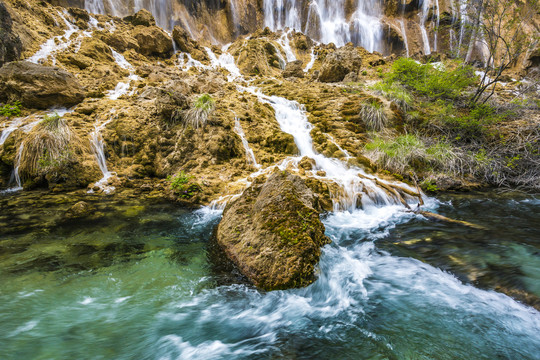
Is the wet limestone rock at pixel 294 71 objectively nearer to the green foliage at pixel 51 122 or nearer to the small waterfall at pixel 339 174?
the small waterfall at pixel 339 174

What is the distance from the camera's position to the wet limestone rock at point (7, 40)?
25.3ft

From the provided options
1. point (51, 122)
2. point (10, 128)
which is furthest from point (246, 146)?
point (10, 128)

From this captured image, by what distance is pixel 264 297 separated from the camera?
7.55ft

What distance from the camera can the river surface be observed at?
1.80 meters

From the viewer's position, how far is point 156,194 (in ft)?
17.1

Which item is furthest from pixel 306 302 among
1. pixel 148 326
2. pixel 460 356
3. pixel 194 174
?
pixel 194 174

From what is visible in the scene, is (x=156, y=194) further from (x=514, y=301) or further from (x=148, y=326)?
(x=514, y=301)

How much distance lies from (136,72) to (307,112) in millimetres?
8683

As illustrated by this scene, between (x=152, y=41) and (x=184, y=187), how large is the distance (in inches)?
522

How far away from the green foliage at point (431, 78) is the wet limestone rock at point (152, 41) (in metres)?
13.3

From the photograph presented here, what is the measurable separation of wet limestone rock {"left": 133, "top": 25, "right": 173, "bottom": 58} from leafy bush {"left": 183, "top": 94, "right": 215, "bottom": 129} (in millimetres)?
10332

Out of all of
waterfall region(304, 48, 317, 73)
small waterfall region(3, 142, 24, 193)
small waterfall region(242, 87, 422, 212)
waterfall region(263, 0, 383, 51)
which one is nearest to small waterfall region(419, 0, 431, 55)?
waterfall region(263, 0, 383, 51)

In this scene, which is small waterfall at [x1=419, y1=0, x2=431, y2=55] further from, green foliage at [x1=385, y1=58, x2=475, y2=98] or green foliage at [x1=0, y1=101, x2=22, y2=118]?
green foliage at [x1=0, y1=101, x2=22, y2=118]

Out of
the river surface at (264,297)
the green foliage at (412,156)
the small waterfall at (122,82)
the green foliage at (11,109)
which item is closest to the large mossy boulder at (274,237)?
the river surface at (264,297)
